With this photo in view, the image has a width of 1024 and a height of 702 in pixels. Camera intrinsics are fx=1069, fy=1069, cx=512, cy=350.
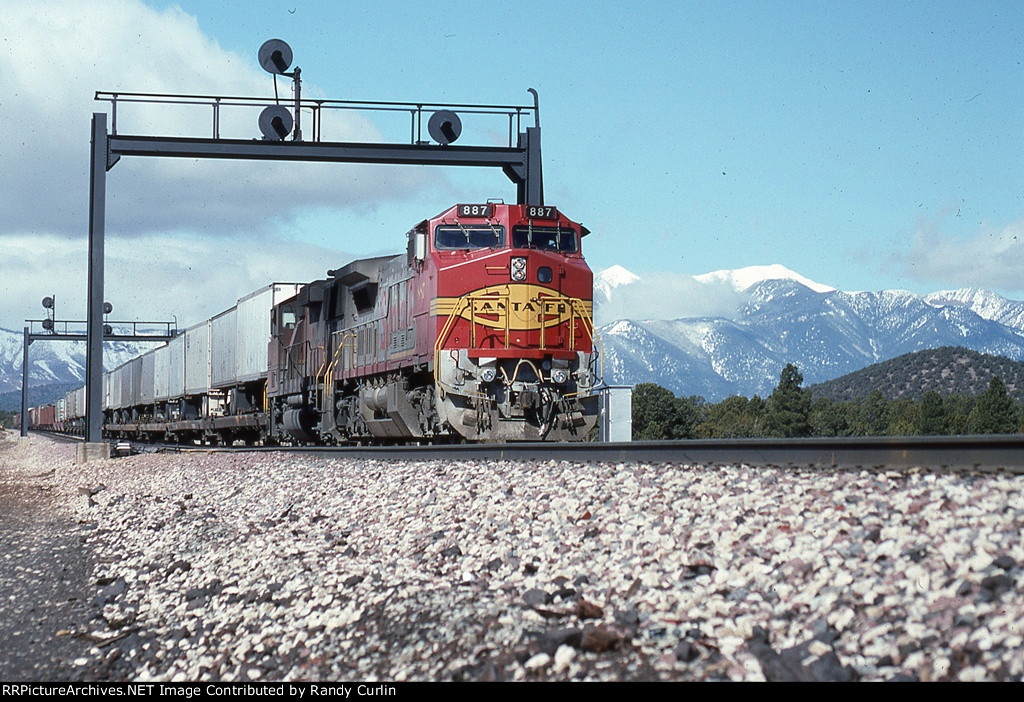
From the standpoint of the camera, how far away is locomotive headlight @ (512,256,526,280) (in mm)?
16500

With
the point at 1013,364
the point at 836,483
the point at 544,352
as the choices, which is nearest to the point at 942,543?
the point at 836,483

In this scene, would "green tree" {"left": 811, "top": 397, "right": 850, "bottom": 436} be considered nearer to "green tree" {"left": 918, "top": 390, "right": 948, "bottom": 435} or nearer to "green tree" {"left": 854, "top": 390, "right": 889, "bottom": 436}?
"green tree" {"left": 854, "top": 390, "right": 889, "bottom": 436}

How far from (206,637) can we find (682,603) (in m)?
3.32

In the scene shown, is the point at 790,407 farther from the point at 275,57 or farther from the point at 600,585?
the point at 600,585

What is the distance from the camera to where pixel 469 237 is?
17.0 metres

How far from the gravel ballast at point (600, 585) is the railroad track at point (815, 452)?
0.22 meters

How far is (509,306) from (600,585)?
36.5 ft

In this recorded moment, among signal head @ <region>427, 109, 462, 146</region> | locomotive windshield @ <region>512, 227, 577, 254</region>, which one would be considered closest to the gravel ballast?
locomotive windshield @ <region>512, 227, 577, 254</region>

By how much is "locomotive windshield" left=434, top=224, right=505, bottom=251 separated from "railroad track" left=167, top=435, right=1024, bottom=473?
18.1 ft

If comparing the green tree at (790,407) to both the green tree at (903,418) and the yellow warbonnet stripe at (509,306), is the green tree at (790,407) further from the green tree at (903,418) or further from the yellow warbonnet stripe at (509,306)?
the yellow warbonnet stripe at (509,306)

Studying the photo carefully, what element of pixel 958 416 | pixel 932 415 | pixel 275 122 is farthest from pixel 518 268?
pixel 958 416

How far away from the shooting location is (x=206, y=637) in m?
6.67

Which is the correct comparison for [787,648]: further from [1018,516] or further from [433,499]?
[433,499]

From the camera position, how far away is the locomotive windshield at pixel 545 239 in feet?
56.3
